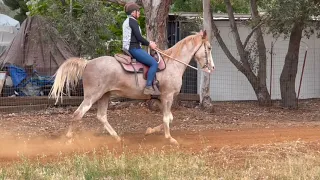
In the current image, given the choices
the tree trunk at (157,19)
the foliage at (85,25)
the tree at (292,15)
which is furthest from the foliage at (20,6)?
the tree at (292,15)

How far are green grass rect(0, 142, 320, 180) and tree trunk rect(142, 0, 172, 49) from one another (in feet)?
24.4

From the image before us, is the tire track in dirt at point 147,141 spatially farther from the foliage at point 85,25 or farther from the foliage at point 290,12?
the foliage at point 85,25

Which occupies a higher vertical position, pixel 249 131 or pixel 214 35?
pixel 214 35

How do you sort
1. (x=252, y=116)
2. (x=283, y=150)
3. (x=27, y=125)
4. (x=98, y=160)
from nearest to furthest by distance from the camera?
1. (x=98, y=160)
2. (x=283, y=150)
3. (x=27, y=125)
4. (x=252, y=116)

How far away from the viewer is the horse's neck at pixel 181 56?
534 inches

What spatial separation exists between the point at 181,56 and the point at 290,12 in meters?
4.15

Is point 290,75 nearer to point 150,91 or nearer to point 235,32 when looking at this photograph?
point 235,32

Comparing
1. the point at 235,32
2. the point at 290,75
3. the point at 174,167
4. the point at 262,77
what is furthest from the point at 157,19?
the point at 174,167

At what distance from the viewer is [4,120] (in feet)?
55.9

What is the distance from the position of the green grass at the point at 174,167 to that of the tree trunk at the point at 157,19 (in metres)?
7.45

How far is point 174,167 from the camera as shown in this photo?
386 inches

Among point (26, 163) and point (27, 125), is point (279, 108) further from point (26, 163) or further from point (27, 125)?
point (26, 163)

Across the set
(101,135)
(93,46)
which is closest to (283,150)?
(101,135)

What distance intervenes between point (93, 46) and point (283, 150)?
354 inches
